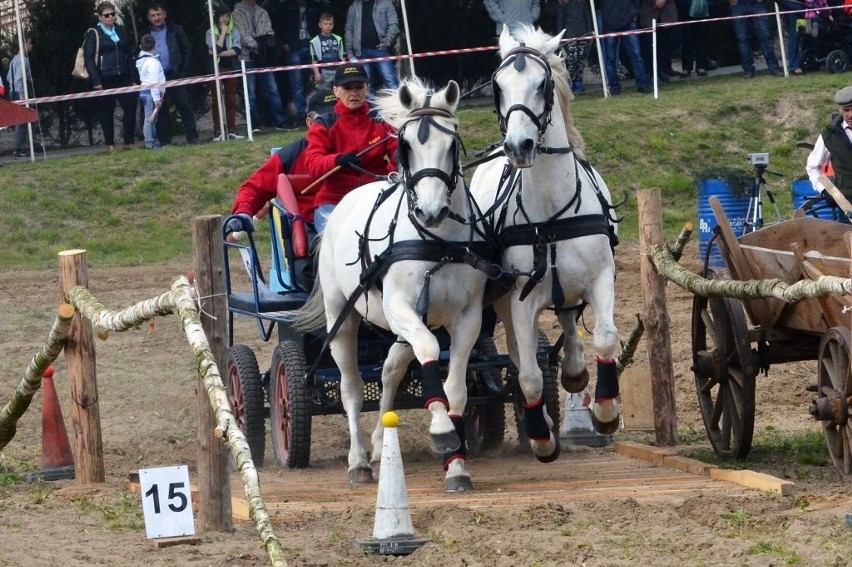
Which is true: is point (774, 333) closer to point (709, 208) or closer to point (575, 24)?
point (709, 208)

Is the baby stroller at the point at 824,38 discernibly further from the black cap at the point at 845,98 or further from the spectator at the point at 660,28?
the black cap at the point at 845,98

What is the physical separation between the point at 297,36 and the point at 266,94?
0.80 m

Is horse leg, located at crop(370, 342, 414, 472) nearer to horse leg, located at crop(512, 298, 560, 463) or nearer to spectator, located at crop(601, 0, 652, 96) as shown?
horse leg, located at crop(512, 298, 560, 463)

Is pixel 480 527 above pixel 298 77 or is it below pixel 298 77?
below

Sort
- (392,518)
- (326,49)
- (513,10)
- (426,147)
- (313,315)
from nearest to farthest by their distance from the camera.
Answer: (392,518) < (426,147) < (313,315) < (326,49) < (513,10)

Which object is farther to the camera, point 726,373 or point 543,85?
point 726,373

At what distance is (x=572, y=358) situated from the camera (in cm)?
872

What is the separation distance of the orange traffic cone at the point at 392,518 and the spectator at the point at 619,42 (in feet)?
47.3

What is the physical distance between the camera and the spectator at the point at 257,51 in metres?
19.2

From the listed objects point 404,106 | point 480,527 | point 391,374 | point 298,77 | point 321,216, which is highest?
point 298,77

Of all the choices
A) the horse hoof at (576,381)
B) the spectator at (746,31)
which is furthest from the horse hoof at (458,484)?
the spectator at (746,31)

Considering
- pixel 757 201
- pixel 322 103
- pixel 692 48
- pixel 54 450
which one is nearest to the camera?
pixel 54 450

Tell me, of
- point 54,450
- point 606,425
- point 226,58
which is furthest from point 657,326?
point 226,58

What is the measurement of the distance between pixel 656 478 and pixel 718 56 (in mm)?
16201
